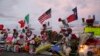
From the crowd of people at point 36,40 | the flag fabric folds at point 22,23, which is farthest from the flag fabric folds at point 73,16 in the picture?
the flag fabric folds at point 22,23

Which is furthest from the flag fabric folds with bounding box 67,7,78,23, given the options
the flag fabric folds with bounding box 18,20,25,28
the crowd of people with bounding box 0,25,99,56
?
the flag fabric folds with bounding box 18,20,25,28

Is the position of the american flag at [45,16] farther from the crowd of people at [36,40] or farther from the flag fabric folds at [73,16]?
the flag fabric folds at [73,16]

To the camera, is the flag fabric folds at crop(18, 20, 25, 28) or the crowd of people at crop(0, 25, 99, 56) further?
the flag fabric folds at crop(18, 20, 25, 28)

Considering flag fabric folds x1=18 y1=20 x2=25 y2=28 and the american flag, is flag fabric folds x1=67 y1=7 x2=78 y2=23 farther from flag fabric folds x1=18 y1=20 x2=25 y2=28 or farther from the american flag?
flag fabric folds x1=18 y1=20 x2=25 y2=28

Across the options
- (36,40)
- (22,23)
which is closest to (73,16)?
(36,40)

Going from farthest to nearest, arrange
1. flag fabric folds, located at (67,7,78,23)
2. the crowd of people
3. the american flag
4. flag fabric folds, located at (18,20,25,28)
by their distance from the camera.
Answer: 1. flag fabric folds, located at (18,20,25,28)
2. the american flag
3. flag fabric folds, located at (67,7,78,23)
4. the crowd of people

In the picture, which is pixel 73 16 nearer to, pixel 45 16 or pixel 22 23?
pixel 45 16

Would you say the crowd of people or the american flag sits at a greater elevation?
the american flag

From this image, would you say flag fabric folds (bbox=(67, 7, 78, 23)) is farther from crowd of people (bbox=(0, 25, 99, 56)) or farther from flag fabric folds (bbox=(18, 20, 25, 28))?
flag fabric folds (bbox=(18, 20, 25, 28))

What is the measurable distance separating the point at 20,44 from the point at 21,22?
587 centimetres

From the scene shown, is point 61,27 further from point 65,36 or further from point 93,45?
point 93,45

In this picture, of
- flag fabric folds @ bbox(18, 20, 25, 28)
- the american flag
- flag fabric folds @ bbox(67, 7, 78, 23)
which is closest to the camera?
flag fabric folds @ bbox(67, 7, 78, 23)

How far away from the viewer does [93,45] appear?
24.8 meters

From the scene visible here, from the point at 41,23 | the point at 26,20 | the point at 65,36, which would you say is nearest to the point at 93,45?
the point at 65,36
